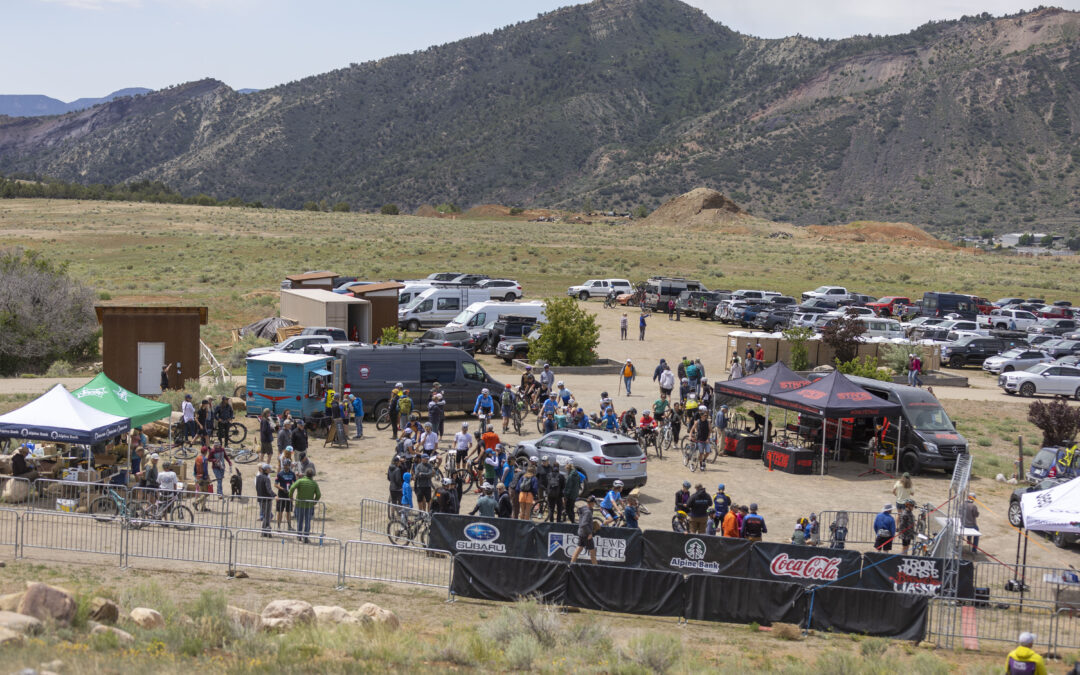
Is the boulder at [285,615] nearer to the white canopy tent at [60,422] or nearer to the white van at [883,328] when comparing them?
the white canopy tent at [60,422]

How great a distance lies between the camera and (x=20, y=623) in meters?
11.2

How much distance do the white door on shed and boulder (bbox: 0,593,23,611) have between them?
20156 millimetres

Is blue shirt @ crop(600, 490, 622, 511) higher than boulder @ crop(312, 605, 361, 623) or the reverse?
higher

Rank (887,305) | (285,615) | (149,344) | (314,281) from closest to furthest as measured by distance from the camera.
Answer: (285,615), (149,344), (314,281), (887,305)

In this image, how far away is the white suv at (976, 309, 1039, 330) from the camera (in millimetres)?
52406

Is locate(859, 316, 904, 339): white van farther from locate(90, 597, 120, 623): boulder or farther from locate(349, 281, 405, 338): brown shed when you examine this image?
locate(90, 597, 120, 623): boulder

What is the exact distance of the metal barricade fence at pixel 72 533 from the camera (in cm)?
1641

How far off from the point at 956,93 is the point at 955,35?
29845 millimetres

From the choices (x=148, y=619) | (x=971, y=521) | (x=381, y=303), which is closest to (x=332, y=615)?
(x=148, y=619)

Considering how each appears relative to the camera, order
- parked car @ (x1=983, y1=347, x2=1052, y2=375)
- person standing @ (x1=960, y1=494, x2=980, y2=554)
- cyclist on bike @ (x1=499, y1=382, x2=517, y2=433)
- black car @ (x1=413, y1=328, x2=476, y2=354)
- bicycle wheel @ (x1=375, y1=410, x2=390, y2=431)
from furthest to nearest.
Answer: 1. parked car @ (x1=983, y1=347, x2=1052, y2=375)
2. black car @ (x1=413, y1=328, x2=476, y2=354)
3. bicycle wheel @ (x1=375, y1=410, x2=390, y2=431)
4. cyclist on bike @ (x1=499, y1=382, x2=517, y2=433)
5. person standing @ (x1=960, y1=494, x2=980, y2=554)

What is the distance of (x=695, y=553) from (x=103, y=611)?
8579mm

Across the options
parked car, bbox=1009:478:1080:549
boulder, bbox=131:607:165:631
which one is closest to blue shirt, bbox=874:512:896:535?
parked car, bbox=1009:478:1080:549

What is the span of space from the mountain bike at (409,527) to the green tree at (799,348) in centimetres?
2299

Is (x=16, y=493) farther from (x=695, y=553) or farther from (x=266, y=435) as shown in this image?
(x=695, y=553)
